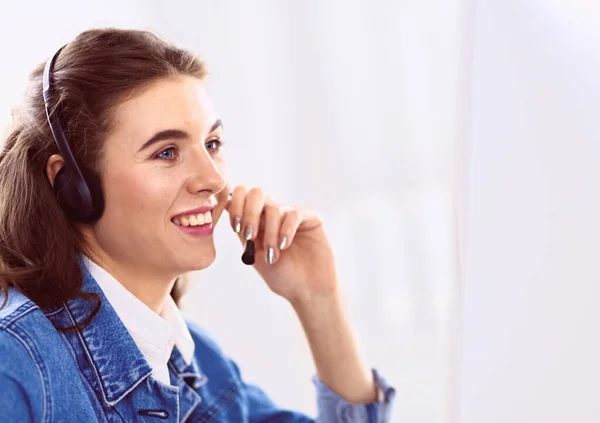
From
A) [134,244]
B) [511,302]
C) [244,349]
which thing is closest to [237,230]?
[134,244]

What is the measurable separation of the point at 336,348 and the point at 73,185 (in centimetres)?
59

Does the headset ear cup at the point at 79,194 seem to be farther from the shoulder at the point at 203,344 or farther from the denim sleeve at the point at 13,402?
the shoulder at the point at 203,344

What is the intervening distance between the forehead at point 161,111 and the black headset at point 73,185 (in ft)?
0.28

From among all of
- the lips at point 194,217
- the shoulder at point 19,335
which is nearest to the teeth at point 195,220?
the lips at point 194,217

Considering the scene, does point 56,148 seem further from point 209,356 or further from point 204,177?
point 209,356

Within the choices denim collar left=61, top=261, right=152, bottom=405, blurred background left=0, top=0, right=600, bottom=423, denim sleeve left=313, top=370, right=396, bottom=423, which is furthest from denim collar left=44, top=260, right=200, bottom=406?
blurred background left=0, top=0, right=600, bottom=423

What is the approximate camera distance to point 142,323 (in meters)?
1.19

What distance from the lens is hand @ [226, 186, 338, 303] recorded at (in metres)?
1.36

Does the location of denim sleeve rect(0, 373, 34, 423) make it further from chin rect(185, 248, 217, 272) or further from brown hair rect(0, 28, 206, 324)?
chin rect(185, 248, 217, 272)

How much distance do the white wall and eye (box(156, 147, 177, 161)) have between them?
1.82 ft

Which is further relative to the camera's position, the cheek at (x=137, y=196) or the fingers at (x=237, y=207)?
the fingers at (x=237, y=207)

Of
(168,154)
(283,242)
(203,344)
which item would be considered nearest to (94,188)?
(168,154)

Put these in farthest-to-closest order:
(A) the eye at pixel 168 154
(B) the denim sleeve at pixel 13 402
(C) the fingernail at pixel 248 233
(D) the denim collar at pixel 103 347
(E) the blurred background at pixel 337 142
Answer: (E) the blurred background at pixel 337 142, (C) the fingernail at pixel 248 233, (A) the eye at pixel 168 154, (D) the denim collar at pixel 103 347, (B) the denim sleeve at pixel 13 402

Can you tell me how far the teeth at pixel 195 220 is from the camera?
3.99 feet
